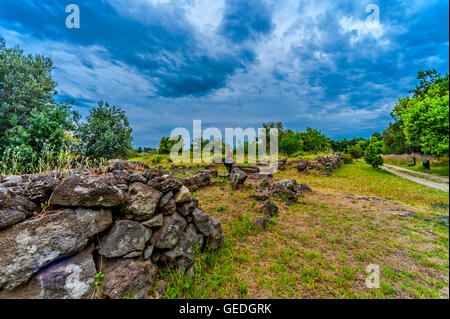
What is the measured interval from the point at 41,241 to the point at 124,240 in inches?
44.5

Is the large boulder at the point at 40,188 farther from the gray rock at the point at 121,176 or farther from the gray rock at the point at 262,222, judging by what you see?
the gray rock at the point at 262,222

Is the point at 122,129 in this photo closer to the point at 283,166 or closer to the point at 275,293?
the point at 275,293

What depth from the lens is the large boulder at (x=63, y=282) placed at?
7.29 feet

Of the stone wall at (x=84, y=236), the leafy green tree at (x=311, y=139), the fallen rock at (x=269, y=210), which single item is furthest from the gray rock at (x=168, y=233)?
the leafy green tree at (x=311, y=139)

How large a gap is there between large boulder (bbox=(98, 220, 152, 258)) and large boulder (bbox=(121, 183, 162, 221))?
0.19 metres

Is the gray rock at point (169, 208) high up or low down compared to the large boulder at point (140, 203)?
down

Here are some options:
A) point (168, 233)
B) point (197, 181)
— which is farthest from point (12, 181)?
point (197, 181)

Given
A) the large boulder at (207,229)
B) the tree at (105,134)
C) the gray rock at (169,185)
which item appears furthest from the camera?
the tree at (105,134)

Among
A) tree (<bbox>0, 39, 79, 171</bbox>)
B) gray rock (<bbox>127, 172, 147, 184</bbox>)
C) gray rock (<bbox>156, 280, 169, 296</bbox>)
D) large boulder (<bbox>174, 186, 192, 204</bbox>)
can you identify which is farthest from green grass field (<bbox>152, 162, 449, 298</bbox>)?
tree (<bbox>0, 39, 79, 171</bbox>)

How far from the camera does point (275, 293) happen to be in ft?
10.6

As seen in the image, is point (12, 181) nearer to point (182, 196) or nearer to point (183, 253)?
point (182, 196)

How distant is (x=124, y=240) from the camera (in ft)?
10.1

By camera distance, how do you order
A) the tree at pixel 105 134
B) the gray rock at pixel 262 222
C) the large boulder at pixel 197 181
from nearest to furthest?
1. the gray rock at pixel 262 222
2. the tree at pixel 105 134
3. the large boulder at pixel 197 181

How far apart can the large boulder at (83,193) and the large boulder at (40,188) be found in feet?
0.83
